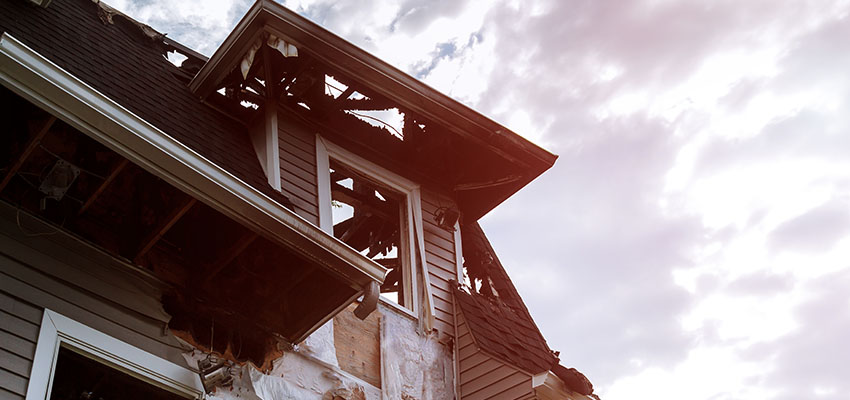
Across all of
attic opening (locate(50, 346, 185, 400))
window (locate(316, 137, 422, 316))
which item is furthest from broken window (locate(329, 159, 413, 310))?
attic opening (locate(50, 346, 185, 400))

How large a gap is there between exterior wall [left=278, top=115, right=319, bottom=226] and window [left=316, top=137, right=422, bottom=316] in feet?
0.26

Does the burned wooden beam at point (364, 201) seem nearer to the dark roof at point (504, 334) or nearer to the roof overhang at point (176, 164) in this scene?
the dark roof at point (504, 334)

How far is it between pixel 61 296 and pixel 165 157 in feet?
3.85

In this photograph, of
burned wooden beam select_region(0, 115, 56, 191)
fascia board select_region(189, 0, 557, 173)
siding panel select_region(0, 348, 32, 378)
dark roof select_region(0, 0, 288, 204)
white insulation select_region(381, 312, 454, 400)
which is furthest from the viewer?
fascia board select_region(189, 0, 557, 173)

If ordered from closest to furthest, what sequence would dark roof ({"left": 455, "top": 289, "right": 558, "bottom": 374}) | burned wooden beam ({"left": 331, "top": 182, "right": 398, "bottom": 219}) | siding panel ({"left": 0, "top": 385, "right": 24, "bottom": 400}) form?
siding panel ({"left": 0, "top": 385, "right": 24, "bottom": 400})
dark roof ({"left": 455, "top": 289, "right": 558, "bottom": 374})
burned wooden beam ({"left": 331, "top": 182, "right": 398, "bottom": 219})

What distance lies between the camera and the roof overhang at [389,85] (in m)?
8.87

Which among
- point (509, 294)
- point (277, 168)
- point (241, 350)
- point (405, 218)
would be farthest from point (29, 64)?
point (509, 294)

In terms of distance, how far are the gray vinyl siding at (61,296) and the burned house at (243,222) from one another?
0.01 m

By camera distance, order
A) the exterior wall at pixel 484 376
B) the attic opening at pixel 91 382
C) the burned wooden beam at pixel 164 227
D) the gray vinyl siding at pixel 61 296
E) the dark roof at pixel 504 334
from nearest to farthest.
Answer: the gray vinyl siding at pixel 61 296
the attic opening at pixel 91 382
the burned wooden beam at pixel 164 227
the exterior wall at pixel 484 376
the dark roof at pixel 504 334

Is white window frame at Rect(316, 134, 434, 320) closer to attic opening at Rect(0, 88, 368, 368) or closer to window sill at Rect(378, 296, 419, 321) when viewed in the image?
window sill at Rect(378, 296, 419, 321)

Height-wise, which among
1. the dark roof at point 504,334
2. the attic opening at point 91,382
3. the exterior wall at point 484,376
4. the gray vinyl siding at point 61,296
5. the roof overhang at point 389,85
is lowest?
the attic opening at point 91,382

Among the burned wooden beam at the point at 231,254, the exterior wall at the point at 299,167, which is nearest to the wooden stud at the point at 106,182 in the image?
the burned wooden beam at the point at 231,254

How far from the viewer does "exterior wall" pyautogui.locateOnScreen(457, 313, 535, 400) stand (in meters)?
8.34

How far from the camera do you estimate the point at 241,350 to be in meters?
7.02
